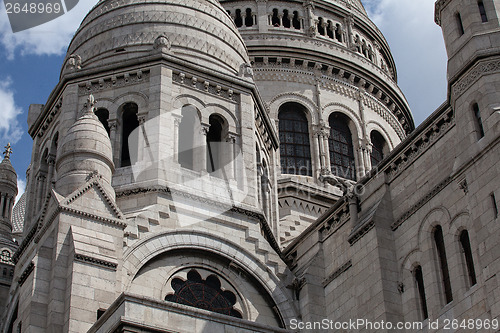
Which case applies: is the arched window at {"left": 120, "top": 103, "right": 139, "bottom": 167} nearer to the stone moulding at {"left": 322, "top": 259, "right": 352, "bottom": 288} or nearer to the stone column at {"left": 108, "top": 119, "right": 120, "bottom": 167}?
the stone column at {"left": 108, "top": 119, "right": 120, "bottom": 167}

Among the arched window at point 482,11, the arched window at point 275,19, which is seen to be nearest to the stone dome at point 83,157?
the arched window at point 482,11

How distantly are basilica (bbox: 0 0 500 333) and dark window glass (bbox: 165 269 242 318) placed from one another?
46 millimetres

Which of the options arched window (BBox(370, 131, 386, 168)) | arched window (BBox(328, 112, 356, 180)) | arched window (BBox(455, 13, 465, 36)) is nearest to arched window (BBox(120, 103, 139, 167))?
arched window (BBox(455, 13, 465, 36))

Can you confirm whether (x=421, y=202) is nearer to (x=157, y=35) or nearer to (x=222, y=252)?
(x=222, y=252)

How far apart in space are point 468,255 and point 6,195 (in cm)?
2546

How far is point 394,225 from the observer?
84.2ft

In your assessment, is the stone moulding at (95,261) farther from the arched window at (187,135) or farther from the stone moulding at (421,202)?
the stone moulding at (421,202)

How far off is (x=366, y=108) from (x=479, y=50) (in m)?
22.3

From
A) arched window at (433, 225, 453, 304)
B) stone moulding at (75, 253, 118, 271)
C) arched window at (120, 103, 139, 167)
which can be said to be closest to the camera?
arched window at (433, 225, 453, 304)

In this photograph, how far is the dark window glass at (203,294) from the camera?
2677cm

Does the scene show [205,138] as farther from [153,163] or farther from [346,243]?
[346,243]

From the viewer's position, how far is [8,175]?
142 feet

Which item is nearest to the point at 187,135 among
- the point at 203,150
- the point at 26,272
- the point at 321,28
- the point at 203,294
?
the point at 203,150

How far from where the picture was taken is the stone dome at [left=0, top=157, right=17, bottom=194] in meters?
42.8
